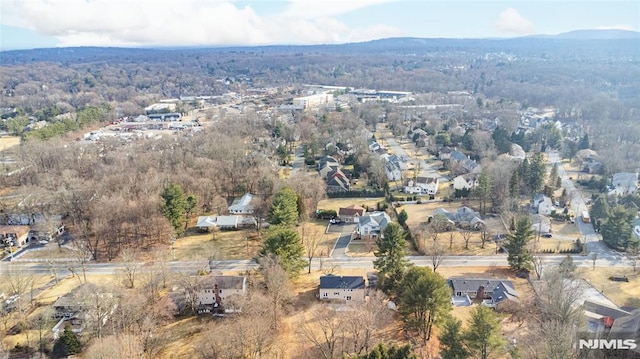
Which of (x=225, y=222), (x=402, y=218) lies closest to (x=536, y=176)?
(x=402, y=218)

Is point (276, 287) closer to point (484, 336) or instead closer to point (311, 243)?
point (484, 336)

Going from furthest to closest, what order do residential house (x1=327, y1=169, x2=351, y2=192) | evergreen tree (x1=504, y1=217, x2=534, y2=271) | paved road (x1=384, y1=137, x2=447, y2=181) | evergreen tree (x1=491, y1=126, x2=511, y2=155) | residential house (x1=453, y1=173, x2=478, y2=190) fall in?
evergreen tree (x1=491, y1=126, x2=511, y2=155) < paved road (x1=384, y1=137, x2=447, y2=181) < residential house (x1=327, y1=169, x2=351, y2=192) < residential house (x1=453, y1=173, x2=478, y2=190) < evergreen tree (x1=504, y1=217, x2=534, y2=271)

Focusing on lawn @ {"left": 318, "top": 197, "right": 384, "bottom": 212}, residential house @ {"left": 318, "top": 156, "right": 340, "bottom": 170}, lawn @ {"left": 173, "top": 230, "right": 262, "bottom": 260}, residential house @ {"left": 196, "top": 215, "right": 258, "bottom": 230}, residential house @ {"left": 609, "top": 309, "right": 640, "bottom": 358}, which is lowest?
lawn @ {"left": 173, "top": 230, "right": 262, "bottom": 260}

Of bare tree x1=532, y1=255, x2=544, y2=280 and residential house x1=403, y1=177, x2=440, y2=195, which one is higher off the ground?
residential house x1=403, y1=177, x2=440, y2=195

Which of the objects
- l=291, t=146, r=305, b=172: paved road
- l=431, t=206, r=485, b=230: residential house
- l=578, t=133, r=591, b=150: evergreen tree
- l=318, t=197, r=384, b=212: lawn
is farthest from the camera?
l=578, t=133, r=591, b=150: evergreen tree

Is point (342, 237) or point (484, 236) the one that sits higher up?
point (484, 236)

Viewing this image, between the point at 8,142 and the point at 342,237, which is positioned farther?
the point at 8,142

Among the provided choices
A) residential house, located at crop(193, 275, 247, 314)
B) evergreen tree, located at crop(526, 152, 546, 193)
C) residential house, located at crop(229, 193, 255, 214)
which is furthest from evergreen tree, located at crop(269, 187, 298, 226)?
evergreen tree, located at crop(526, 152, 546, 193)

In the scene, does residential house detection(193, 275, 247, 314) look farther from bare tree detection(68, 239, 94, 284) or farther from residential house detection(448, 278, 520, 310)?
residential house detection(448, 278, 520, 310)
